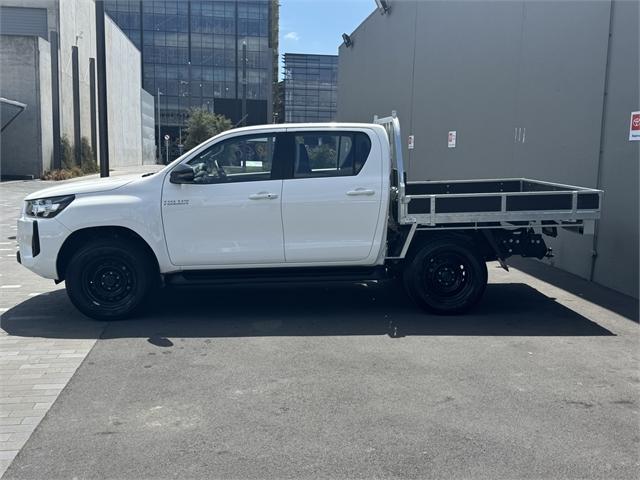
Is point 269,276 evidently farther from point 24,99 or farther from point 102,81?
point 24,99

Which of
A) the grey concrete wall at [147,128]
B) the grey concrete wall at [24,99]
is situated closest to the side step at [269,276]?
the grey concrete wall at [24,99]

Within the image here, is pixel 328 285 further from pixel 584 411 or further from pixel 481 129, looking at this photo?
pixel 481 129

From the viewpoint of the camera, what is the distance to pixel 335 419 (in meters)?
4.40

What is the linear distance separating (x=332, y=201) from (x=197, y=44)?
84.7m

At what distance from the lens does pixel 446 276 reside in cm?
704

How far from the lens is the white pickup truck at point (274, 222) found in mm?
6668

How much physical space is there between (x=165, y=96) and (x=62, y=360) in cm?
8564

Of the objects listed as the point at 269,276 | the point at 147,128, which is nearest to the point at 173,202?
the point at 269,276

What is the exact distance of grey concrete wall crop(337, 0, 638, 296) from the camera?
8.78 m

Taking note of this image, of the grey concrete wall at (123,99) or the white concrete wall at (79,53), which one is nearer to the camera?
the white concrete wall at (79,53)

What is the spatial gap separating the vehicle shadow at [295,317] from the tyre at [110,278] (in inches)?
7.1

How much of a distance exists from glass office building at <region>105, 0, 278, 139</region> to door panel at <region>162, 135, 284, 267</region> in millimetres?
79269

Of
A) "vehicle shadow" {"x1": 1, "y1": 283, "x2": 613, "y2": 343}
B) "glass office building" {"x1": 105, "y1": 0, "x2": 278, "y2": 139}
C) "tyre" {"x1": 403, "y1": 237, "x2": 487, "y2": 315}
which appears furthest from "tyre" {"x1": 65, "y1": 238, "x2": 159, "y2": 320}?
"glass office building" {"x1": 105, "y1": 0, "x2": 278, "y2": 139}

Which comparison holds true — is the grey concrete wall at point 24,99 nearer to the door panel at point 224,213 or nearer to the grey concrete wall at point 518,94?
the grey concrete wall at point 518,94
